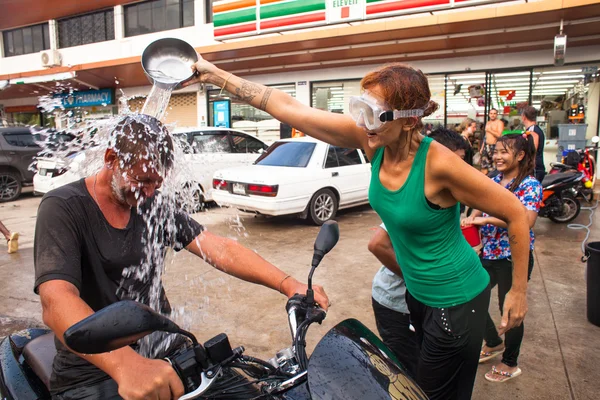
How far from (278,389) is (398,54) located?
13.6 metres

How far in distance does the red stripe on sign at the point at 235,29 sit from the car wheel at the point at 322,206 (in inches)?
298

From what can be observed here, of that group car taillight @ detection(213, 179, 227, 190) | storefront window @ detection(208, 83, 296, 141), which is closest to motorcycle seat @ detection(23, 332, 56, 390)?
car taillight @ detection(213, 179, 227, 190)

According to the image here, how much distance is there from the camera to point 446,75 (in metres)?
13.6

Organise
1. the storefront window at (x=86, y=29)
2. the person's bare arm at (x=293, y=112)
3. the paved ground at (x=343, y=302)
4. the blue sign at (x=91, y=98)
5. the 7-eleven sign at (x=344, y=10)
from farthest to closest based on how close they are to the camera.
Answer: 1. the storefront window at (x=86, y=29)
2. the blue sign at (x=91, y=98)
3. the 7-eleven sign at (x=344, y=10)
4. the paved ground at (x=343, y=302)
5. the person's bare arm at (x=293, y=112)

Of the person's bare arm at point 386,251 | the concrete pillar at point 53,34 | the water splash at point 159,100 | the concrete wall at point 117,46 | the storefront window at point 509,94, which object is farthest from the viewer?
the concrete pillar at point 53,34

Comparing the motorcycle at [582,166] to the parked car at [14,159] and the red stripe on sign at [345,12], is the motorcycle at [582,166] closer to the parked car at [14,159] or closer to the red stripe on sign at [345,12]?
the red stripe on sign at [345,12]

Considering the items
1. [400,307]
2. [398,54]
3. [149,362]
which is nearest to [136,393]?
[149,362]

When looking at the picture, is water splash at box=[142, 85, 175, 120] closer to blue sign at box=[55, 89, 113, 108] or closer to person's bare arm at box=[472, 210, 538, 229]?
person's bare arm at box=[472, 210, 538, 229]

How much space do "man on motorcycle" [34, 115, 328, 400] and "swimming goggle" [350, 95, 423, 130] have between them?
0.74m

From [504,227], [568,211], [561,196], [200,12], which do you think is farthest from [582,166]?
[200,12]

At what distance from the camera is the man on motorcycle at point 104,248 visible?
165 cm

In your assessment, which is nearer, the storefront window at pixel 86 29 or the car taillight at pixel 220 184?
the car taillight at pixel 220 184

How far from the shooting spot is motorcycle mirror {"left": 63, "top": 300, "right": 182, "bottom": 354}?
112 centimetres

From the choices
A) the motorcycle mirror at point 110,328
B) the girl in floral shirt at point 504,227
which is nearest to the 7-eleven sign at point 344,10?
the girl in floral shirt at point 504,227
